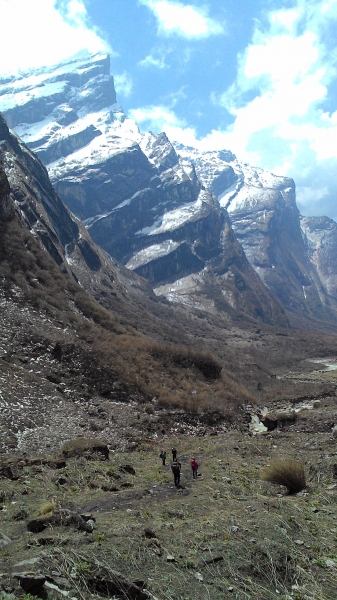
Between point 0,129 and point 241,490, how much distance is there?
16163cm

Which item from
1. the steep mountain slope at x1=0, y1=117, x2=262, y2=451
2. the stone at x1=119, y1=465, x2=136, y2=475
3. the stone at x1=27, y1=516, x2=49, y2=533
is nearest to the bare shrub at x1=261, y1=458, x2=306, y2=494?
the stone at x1=119, y1=465, x2=136, y2=475

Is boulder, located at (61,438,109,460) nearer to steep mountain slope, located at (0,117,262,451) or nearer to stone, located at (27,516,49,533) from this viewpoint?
steep mountain slope, located at (0,117,262,451)

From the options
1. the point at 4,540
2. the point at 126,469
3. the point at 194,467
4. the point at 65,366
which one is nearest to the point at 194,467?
the point at 194,467

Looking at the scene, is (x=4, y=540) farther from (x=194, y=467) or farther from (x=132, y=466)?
(x=132, y=466)

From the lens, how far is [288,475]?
16641 millimetres

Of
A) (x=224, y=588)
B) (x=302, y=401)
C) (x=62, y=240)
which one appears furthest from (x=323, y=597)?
(x=62, y=240)

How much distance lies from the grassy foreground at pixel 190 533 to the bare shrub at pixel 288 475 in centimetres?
38

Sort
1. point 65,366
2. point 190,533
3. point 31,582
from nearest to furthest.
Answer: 1. point 31,582
2. point 190,533
3. point 65,366

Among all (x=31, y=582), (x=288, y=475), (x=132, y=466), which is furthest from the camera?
(x=132, y=466)

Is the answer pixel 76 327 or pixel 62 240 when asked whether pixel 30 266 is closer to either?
pixel 76 327

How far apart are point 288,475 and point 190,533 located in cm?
648

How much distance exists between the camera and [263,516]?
12469 millimetres

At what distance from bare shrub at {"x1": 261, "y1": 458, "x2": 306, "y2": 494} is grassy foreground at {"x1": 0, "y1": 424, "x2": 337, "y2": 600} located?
1.26 feet

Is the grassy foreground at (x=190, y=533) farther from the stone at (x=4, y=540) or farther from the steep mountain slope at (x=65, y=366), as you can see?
the steep mountain slope at (x=65, y=366)
